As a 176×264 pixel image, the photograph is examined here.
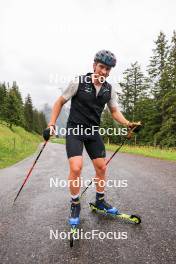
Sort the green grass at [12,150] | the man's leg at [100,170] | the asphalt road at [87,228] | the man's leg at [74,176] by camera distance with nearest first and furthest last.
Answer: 1. the asphalt road at [87,228]
2. the man's leg at [74,176]
3. the man's leg at [100,170]
4. the green grass at [12,150]

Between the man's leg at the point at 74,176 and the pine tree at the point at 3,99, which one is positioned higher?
the pine tree at the point at 3,99

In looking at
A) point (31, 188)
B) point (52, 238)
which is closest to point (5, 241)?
point (52, 238)

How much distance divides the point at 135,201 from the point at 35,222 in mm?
2035

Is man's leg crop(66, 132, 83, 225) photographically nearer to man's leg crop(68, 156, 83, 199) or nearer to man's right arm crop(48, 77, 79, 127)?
man's leg crop(68, 156, 83, 199)

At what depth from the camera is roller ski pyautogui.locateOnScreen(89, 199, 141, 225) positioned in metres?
4.00

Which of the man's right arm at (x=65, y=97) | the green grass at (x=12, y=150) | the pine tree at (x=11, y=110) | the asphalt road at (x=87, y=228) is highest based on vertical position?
the pine tree at (x=11, y=110)

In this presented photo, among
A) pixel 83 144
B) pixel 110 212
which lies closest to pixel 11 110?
pixel 83 144

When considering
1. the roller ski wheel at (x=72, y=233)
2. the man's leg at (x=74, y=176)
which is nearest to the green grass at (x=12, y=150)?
the man's leg at (x=74, y=176)

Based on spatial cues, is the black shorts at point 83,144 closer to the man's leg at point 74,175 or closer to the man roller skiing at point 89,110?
the man roller skiing at point 89,110

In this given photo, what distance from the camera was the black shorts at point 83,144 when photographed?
4.08 meters

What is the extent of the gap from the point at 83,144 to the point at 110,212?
1.12m

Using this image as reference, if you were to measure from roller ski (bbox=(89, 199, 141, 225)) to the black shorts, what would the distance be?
78 cm

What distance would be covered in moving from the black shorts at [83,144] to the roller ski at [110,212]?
2.57ft

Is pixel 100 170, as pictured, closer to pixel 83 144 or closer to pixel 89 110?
pixel 83 144
